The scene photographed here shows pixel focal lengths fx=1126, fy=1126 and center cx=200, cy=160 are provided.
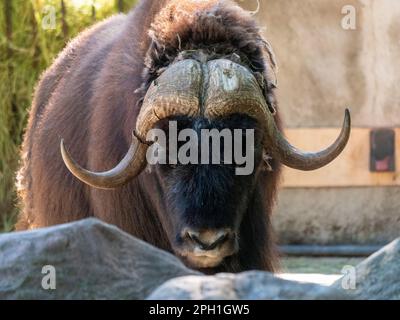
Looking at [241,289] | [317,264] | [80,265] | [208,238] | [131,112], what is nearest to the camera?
[241,289]

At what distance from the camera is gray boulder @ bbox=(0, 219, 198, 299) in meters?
3.55

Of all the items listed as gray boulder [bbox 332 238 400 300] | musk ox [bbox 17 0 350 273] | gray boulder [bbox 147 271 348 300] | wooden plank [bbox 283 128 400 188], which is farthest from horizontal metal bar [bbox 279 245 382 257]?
gray boulder [bbox 147 271 348 300]

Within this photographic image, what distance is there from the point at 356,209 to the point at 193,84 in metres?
4.13

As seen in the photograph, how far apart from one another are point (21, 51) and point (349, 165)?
3.20 m

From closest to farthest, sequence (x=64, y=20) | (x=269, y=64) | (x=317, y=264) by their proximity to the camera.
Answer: (x=269, y=64)
(x=317, y=264)
(x=64, y=20)

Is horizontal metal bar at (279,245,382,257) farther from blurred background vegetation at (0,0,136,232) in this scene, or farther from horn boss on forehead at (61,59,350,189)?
horn boss on forehead at (61,59,350,189)

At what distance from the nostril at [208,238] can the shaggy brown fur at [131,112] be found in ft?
1.17

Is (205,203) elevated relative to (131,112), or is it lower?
lower

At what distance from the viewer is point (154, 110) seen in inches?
217

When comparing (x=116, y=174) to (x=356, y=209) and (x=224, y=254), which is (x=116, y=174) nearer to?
(x=224, y=254)

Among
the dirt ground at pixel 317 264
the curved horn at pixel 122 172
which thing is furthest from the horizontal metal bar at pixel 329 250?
the curved horn at pixel 122 172

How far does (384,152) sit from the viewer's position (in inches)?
367

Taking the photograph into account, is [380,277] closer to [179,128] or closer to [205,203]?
[205,203]

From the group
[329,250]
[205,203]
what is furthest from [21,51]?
[205,203]
